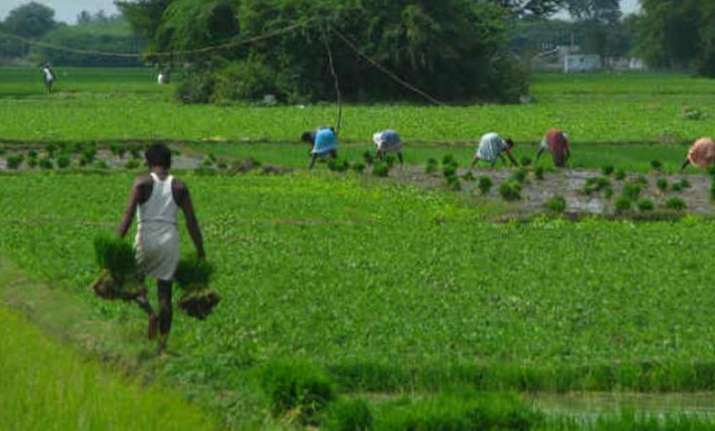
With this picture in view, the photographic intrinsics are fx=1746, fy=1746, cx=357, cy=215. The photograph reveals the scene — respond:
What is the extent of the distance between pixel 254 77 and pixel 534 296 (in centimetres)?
3969

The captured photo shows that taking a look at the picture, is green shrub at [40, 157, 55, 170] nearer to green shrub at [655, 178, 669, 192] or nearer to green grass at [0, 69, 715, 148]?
green grass at [0, 69, 715, 148]

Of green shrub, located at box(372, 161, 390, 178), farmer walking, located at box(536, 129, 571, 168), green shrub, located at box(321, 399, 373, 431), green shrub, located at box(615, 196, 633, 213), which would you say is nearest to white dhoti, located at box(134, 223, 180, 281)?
green shrub, located at box(321, 399, 373, 431)

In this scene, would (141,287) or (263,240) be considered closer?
(141,287)

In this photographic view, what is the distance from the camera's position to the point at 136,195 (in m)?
10.9

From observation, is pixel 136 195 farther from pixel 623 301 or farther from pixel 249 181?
pixel 249 181

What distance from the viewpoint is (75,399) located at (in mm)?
8391

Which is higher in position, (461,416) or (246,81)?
(461,416)

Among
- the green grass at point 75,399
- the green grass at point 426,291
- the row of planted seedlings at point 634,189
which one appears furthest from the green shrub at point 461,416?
the row of planted seedlings at point 634,189

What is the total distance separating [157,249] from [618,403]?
9.91ft

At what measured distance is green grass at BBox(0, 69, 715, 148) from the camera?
36562 millimetres

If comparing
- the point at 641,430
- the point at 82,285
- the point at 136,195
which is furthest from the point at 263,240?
the point at 641,430

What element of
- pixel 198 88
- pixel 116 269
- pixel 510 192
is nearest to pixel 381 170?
pixel 510 192

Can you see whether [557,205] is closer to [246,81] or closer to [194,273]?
[194,273]

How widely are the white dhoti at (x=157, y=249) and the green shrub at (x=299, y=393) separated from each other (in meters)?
→ 2.04
